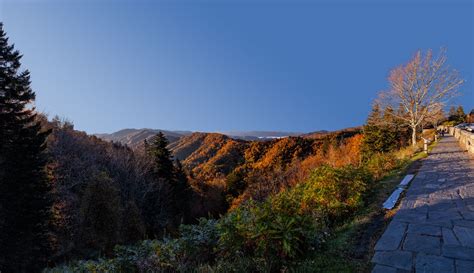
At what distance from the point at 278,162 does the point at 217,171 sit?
1649 cm

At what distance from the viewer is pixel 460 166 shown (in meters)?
9.50

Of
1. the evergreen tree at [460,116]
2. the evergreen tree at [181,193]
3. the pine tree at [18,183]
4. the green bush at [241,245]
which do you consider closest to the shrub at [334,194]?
the green bush at [241,245]

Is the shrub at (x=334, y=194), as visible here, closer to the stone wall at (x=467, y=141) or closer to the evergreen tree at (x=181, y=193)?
the stone wall at (x=467, y=141)

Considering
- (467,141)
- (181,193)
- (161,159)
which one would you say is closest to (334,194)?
(467,141)

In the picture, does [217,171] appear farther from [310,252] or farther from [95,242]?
[310,252]

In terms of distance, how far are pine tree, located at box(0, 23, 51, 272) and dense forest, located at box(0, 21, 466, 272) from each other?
2.1 inches

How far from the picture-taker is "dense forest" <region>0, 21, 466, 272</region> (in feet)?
11.8

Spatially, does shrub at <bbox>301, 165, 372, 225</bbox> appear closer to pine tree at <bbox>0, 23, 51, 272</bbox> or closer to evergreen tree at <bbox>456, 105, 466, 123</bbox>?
pine tree at <bbox>0, 23, 51, 272</bbox>

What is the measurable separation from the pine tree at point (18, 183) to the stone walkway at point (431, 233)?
16.0 m

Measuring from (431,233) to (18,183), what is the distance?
17.6 meters

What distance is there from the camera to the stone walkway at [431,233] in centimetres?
312

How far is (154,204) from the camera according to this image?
30.0 metres

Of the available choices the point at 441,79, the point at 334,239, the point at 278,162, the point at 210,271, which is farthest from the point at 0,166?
the point at 278,162

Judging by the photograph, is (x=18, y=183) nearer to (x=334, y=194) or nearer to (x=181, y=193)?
(x=334, y=194)
